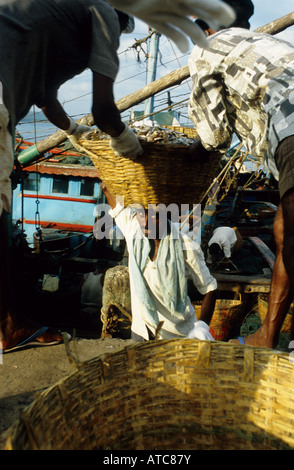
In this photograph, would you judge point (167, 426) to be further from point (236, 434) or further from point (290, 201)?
point (290, 201)

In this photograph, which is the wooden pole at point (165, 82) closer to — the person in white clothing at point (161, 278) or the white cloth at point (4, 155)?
the person in white clothing at point (161, 278)

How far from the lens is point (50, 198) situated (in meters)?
9.09

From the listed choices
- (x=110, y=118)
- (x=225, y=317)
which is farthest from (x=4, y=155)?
(x=225, y=317)

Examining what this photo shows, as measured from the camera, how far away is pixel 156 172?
1.92 m

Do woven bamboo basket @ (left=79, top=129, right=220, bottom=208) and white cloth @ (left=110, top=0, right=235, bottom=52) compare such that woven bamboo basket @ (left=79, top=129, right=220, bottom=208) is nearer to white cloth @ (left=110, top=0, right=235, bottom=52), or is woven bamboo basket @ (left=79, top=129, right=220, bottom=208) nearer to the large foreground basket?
white cloth @ (left=110, top=0, right=235, bottom=52)

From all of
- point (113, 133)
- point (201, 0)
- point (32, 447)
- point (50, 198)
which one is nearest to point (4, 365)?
point (32, 447)

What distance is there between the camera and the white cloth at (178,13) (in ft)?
3.59

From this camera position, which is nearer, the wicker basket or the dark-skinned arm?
the dark-skinned arm

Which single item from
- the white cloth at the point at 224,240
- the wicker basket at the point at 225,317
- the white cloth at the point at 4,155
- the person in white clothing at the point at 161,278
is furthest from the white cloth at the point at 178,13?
the white cloth at the point at 224,240

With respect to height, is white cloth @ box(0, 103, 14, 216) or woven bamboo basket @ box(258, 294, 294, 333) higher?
white cloth @ box(0, 103, 14, 216)

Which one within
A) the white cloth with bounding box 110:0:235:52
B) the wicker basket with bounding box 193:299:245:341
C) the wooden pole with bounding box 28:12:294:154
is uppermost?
the wooden pole with bounding box 28:12:294:154

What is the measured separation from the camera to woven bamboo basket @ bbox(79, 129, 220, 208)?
189cm

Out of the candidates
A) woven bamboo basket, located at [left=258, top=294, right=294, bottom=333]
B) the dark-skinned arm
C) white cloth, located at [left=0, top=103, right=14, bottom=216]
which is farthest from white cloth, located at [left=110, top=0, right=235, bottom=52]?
woven bamboo basket, located at [left=258, top=294, right=294, bottom=333]

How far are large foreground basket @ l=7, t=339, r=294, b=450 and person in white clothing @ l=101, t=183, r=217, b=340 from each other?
166 cm
